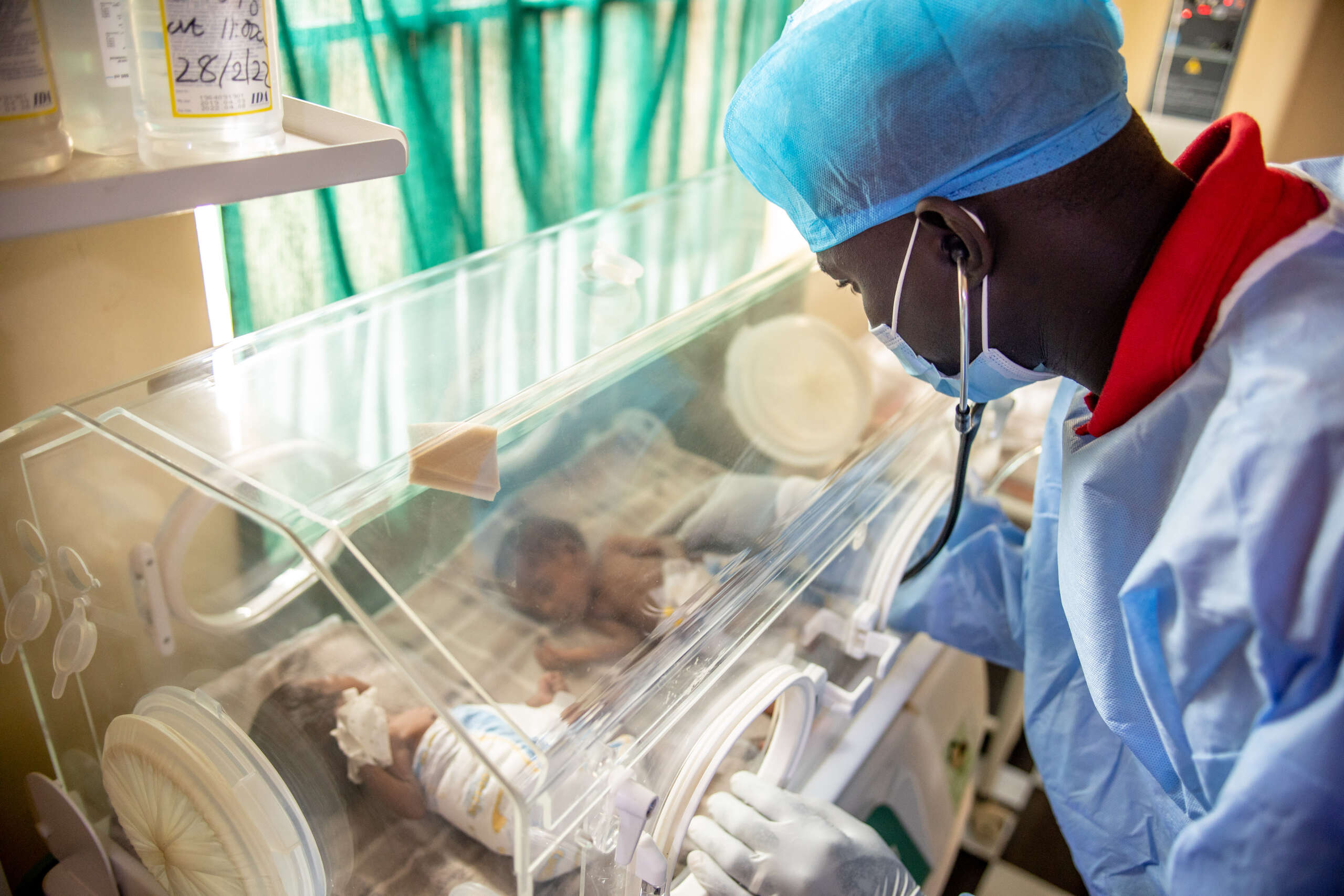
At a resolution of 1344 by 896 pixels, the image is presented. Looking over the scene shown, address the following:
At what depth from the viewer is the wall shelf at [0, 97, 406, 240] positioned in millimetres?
623

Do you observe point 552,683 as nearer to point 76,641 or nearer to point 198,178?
point 76,641

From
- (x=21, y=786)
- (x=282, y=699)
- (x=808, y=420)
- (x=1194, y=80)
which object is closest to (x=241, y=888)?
(x=282, y=699)

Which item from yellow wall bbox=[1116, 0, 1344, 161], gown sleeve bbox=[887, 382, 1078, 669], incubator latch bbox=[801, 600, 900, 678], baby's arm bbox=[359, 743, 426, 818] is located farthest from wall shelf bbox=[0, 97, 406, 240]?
yellow wall bbox=[1116, 0, 1344, 161]

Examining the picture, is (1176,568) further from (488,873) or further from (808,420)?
(808,420)

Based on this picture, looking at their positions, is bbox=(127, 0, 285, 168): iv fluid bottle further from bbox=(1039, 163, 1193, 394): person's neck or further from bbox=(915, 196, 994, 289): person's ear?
bbox=(1039, 163, 1193, 394): person's neck

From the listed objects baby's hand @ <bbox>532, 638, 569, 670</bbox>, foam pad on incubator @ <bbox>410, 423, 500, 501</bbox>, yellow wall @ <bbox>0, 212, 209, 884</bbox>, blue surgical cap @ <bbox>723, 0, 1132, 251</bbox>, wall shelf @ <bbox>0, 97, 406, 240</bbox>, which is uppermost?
Result: blue surgical cap @ <bbox>723, 0, 1132, 251</bbox>

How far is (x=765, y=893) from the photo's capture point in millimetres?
962

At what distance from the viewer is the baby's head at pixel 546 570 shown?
1.04 m

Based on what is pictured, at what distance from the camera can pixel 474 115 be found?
4.77 ft

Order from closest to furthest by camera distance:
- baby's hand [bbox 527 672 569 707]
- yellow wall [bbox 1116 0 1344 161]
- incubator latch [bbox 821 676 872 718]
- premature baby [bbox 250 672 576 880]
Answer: premature baby [bbox 250 672 576 880], baby's hand [bbox 527 672 569 707], incubator latch [bbox 821 676 872 718], yellow wall [bbox 1116 0 1344 161]

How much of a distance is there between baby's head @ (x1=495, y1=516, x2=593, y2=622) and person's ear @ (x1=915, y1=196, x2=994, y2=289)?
1.84 feet

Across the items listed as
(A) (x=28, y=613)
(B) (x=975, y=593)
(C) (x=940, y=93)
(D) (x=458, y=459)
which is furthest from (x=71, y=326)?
(B) (x=975, y=593)

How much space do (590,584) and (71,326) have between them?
0.67 metres

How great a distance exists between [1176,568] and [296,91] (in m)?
1.19
